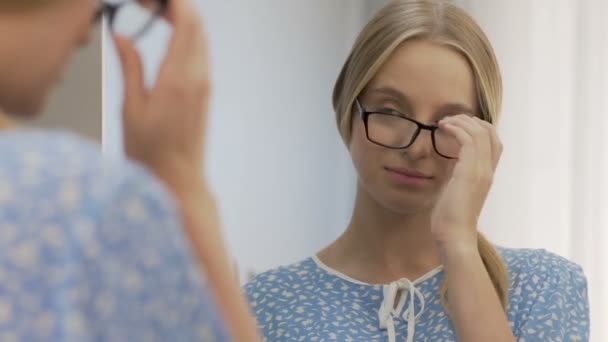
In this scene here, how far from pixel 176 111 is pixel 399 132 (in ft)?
2.50

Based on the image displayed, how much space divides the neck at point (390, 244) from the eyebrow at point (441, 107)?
144mm

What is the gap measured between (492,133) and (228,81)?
1.21m

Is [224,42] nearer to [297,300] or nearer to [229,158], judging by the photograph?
[229,158]

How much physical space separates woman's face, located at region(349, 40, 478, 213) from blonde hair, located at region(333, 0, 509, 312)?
1 centimetres

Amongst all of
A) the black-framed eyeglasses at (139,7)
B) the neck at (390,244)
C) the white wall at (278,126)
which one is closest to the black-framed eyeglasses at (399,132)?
the neck at (390,244)

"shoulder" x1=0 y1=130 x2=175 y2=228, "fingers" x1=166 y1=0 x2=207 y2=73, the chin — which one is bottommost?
the chin

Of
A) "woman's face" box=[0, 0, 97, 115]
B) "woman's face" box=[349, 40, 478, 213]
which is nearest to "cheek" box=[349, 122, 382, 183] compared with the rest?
"woman's face" box=[349, 40, 478, 213]

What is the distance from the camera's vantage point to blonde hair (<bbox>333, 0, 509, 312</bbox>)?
49.5 inches

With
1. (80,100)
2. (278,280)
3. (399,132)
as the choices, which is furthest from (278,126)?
(80,100)

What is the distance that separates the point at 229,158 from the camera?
235 centimetres

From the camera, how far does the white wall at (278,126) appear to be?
235cm

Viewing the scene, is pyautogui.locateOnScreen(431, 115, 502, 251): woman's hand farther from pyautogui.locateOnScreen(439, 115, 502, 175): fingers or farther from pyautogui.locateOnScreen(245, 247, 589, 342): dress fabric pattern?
pyautogui.locateOnScreen(245, 247, 589, 342): dress fabric pattern

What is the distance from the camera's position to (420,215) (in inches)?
51.4

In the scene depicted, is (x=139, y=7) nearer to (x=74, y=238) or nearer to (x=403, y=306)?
(x=74, y=238)
